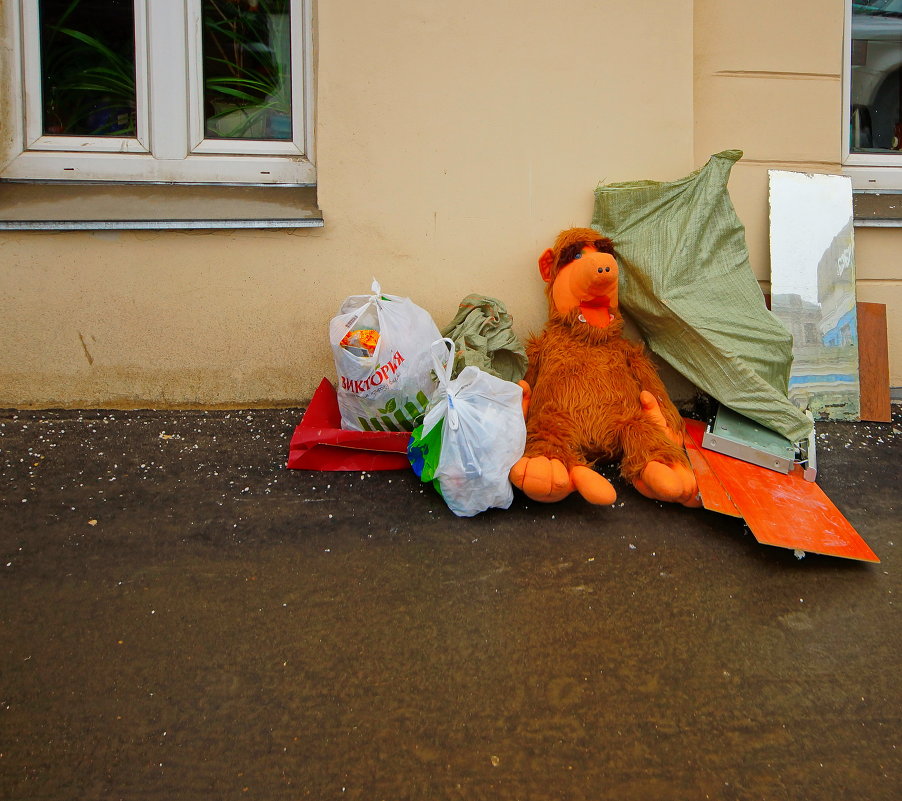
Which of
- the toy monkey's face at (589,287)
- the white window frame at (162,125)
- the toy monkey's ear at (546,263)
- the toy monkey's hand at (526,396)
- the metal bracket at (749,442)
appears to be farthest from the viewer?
the white window frame at (162,125)

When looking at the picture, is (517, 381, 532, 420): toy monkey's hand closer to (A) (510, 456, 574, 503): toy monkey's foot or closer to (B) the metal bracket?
(A) (510, 456, 574, 503): toy monkey's foot

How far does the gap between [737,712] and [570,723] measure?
1.16 ft

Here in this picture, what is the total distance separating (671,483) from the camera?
2283mm

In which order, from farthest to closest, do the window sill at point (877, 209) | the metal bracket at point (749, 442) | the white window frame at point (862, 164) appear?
the white window frame at point (862, 164)
the window sill at point (877, 209)
the metal bracket at point (749, 442)

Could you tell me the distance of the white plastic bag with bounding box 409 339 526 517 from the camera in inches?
87.7

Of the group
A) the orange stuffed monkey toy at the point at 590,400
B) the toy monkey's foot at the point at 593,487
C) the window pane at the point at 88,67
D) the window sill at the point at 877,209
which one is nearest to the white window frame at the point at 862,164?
the window sill at the point at 877,209

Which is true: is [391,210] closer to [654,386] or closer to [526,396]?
[526,396]

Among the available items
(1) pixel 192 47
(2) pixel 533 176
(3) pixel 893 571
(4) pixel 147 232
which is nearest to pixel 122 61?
(1) pixel 192 47

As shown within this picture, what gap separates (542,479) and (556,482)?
0.04 metres

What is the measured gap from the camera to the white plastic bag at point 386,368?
2.56 metres

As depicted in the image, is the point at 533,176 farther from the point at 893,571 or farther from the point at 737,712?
the point at 737,712

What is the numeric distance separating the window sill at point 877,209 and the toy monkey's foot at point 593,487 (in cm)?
199

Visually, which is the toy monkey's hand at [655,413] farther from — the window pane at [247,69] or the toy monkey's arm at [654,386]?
the window pane at [247,69]

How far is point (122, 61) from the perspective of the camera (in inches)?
126
